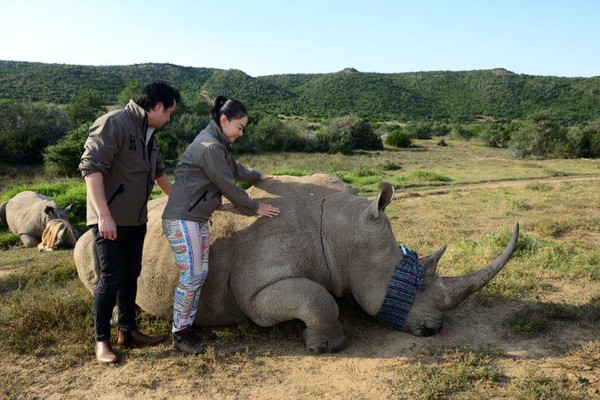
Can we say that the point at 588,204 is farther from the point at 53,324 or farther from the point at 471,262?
the point at 53,324

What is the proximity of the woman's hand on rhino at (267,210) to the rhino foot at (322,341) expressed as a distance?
3.53ft

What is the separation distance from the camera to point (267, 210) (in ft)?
14.8

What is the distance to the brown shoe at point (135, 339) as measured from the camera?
178 inches

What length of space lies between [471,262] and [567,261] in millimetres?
1262

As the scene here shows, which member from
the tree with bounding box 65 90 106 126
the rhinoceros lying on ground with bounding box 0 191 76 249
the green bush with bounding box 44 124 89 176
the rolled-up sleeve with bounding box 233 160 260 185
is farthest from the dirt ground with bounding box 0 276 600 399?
the tree with bounding box 65 90 106 126

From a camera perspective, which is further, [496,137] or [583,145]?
[496,137]

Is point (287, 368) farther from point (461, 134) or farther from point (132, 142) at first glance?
point (461, 134)

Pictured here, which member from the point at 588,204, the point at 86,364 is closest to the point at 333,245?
the point at 86,364

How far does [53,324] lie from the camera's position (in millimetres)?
5004

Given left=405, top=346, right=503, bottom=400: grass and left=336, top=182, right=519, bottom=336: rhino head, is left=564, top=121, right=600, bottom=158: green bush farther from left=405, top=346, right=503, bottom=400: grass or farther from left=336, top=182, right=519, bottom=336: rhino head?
left=405, top=346, right=503, bottom=400: grass

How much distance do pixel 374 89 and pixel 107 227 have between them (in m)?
74.8

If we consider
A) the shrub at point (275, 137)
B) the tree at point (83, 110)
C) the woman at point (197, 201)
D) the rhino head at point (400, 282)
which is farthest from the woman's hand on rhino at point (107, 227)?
the shrub at point (275, 137)

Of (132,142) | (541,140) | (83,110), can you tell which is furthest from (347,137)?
(132,142)

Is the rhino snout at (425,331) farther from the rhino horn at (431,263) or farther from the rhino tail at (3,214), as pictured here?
the rhino tail at (3,214)
